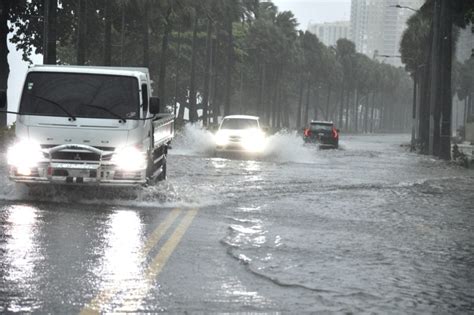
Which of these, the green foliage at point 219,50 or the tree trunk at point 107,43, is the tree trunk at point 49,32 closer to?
the tree trunk at point 107,43

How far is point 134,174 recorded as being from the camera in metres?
14.5

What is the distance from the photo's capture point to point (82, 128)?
14.4 meters

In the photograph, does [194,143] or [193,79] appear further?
[193,79]

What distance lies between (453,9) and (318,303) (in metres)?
38.8

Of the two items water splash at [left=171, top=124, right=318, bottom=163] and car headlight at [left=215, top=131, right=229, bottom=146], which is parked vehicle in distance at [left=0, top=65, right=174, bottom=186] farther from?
water splash at [left=171, top=124, right=318, bottom=163]

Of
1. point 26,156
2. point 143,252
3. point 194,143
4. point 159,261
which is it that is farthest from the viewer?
point 194,143

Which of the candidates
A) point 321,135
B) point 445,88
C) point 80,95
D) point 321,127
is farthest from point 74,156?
point 321,127

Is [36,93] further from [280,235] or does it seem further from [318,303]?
[318,303]

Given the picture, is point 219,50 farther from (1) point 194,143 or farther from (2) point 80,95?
(2) point 80,95

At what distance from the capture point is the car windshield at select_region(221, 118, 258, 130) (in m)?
34.5

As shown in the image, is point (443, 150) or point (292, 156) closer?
point (292, 156)

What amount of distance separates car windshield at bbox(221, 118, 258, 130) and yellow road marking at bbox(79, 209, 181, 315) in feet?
65.7

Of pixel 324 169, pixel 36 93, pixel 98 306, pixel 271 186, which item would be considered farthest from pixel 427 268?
pixel 324 169

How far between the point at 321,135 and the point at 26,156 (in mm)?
36480
